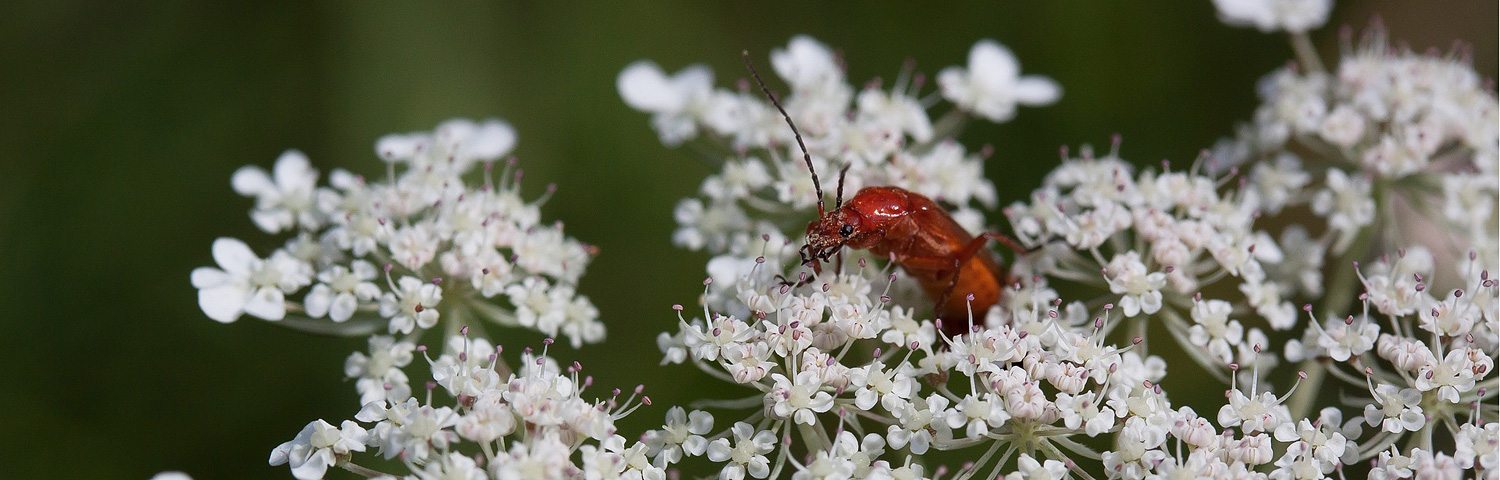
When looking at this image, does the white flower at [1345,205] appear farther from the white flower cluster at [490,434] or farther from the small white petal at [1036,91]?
the white flower cluster at [490,434]

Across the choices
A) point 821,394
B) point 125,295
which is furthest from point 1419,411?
point 125,295

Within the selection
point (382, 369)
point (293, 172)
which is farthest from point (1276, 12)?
point (293, 172)

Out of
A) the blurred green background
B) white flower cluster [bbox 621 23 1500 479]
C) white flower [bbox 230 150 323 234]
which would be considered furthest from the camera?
the blurred green background

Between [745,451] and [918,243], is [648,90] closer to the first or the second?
[918,243]

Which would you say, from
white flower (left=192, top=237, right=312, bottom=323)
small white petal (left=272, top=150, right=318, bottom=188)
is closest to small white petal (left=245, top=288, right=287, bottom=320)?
white flower (left=192, top=237, right=312, bottom=323)

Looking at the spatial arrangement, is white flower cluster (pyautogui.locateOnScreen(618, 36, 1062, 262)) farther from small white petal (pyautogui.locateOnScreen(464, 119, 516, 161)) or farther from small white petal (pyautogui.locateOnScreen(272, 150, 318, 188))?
small white petal (pyautogui.locateOnScreen(272, 150, 318, 188))

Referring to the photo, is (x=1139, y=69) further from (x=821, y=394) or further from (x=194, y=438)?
(x=194, y=438)

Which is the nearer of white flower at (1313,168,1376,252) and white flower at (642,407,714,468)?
white flower at (642,407,714,468)
